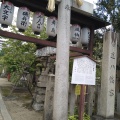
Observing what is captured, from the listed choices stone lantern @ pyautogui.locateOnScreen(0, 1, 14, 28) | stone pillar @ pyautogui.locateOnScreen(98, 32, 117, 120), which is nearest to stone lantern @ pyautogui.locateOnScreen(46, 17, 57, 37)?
stone lantern @ pyautogui.locateOnScreen(0, 1, 14, 28)

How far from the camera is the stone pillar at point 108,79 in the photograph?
18.6ft

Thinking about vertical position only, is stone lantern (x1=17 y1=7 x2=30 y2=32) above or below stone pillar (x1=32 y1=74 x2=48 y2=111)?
above

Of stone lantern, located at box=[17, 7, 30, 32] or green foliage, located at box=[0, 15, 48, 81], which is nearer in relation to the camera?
stone lantern, located at box=[17, 7, 30, 32]

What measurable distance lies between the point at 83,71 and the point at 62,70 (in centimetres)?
55

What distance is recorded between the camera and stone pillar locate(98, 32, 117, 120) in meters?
5.67

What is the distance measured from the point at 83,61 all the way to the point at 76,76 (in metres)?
0.52

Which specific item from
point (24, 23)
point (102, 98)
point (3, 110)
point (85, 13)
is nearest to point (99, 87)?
point (102, 98)

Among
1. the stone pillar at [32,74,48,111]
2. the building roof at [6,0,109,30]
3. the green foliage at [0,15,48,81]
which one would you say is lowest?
the stone pillar at [32,74,48,111]

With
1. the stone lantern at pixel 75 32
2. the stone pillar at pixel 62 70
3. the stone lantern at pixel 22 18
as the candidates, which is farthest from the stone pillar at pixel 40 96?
the stone lantern at pixel 22 18

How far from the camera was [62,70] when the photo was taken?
4.86 meters

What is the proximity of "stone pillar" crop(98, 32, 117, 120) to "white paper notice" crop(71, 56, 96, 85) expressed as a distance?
886 mm

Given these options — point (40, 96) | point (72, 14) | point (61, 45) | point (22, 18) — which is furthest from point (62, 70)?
point (40, 96)

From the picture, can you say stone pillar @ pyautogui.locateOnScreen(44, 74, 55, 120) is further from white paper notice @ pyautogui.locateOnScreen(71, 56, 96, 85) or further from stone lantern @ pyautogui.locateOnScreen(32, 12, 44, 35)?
stone lantern @ pyautogui.locateOnScreen(32, 12, 44, 35)

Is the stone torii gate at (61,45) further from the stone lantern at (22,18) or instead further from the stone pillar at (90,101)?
the stone pillar at (90,101)
